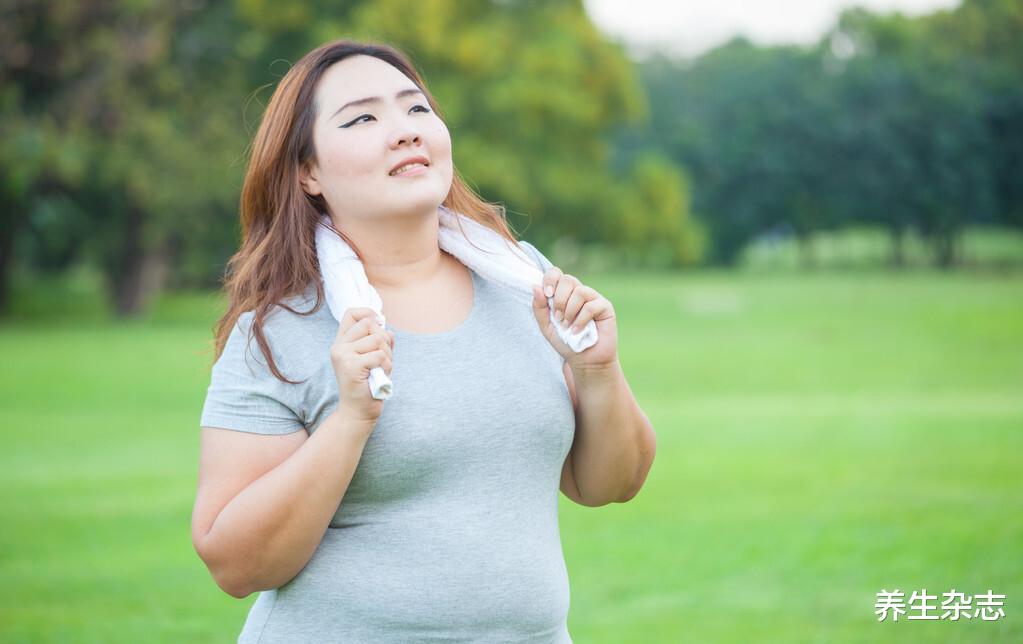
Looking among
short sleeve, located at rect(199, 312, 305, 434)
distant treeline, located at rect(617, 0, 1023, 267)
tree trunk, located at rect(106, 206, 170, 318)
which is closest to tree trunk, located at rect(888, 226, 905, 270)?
distant treeline, located at rect(617, 0, 1023, 267)

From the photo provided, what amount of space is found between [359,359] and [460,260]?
45 cm

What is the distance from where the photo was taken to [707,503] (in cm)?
880

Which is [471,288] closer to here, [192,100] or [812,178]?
[192,100]

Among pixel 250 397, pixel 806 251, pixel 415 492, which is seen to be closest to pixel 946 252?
pixel 806 251

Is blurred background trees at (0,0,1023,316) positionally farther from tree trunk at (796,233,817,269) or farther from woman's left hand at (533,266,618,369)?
woman's left hand at (533,266,618,369)

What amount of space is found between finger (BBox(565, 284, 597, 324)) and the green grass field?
96 cm

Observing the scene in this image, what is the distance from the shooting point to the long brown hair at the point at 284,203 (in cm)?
210

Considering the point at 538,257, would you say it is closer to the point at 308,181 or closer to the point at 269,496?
the point at 308,181

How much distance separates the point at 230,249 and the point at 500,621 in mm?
36228

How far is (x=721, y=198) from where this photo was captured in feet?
118

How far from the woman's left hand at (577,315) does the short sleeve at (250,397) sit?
0.43 m

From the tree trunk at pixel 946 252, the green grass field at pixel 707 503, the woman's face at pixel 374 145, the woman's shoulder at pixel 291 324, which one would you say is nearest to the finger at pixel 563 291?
the woman's face at pixel 374 145

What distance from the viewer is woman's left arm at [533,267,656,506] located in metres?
2.03

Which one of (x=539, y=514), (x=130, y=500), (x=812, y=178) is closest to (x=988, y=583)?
(x=539, y=514)
